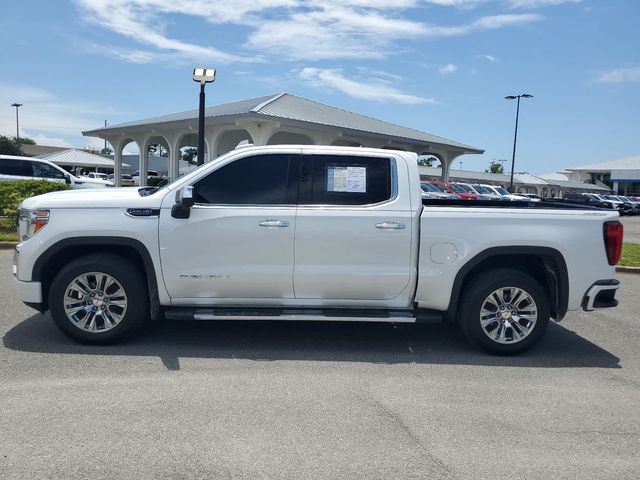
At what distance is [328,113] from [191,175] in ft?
70.1

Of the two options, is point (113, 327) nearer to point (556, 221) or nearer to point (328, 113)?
point (556, 221)

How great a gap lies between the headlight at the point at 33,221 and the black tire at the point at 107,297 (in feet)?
1.47

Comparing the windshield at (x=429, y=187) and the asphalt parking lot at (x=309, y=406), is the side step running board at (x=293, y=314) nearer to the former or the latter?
the asphalt parking lot at (x=309, y=406)

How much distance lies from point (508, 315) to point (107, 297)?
3905 mm

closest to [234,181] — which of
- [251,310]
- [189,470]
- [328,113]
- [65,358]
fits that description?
[251,310]

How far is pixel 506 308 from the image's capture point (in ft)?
18.3

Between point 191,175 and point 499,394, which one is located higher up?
point 191,175

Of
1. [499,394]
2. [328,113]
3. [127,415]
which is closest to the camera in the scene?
[127,415]

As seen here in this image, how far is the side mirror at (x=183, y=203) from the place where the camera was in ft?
17.3

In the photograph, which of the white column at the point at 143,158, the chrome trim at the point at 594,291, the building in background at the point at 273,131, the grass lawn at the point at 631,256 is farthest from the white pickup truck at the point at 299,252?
the white column at the point at 143,158

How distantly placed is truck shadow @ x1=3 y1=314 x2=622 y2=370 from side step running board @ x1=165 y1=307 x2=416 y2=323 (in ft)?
1.22

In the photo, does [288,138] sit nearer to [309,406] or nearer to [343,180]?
[343,180]

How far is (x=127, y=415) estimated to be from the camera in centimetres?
400

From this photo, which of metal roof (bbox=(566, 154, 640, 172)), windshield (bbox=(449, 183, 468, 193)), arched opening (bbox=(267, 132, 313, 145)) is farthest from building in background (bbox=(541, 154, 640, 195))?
arched opening (bbox=(267, 132, 313, 145))
